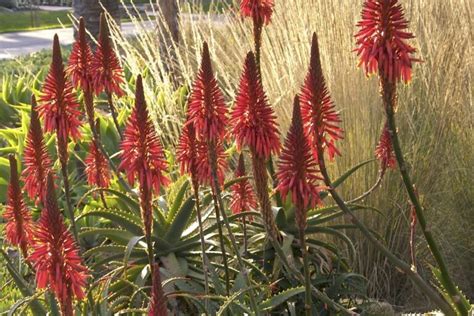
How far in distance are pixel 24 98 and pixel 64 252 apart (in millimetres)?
6676

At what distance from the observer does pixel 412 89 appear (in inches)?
210

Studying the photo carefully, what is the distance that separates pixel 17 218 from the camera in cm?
295

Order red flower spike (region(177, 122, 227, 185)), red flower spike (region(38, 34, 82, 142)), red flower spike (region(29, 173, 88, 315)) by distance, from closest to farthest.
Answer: red flower spike (region(29, 173, 88, 315)) → red flower spike (region(177, 122, 227, 185)) → red flower spike (region(38, 34, 82, 142))

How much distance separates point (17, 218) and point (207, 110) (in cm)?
73

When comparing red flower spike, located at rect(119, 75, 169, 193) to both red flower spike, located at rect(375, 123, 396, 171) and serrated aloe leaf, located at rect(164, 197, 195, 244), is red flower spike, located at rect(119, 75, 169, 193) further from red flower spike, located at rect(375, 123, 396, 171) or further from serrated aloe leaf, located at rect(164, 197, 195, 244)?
serrated aloe leaf, located at rect(164, 197, 195, 244)

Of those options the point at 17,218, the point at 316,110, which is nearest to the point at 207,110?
the point at 316,110

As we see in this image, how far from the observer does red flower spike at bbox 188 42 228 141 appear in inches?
113

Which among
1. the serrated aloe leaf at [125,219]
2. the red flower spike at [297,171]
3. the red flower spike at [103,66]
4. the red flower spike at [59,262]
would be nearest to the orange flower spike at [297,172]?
the red flower spike at [297,171]

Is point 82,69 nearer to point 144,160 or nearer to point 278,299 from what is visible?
point 144,160

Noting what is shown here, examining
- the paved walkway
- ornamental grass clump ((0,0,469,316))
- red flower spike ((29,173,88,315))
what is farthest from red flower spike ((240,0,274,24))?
the paved walkway

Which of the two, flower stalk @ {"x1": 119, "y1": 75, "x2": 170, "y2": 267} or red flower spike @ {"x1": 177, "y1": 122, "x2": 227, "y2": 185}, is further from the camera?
red flower spike @ {"x1": 177, "y1": 122, "x2": 227, "y2": 185}

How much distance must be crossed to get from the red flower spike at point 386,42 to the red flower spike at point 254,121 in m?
0.35

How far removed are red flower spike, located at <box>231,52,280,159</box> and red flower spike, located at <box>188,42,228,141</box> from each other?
0.07 meters

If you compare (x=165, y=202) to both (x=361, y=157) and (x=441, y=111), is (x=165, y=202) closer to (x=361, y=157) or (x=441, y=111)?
(x=361, y=157)
